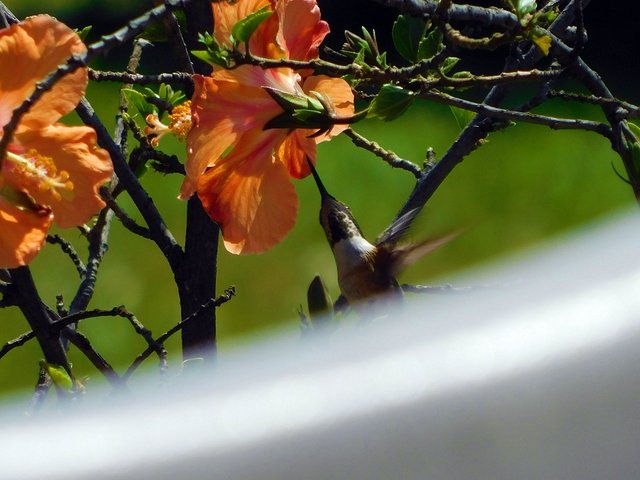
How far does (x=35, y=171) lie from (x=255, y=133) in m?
0.17

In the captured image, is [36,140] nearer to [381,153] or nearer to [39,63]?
[39,63]

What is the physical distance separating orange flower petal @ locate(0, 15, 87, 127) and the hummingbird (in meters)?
0.28

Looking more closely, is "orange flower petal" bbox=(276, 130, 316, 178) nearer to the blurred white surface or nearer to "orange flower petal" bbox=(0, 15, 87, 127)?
"orange flower petal" bbox=(0, 15, 87, 127)

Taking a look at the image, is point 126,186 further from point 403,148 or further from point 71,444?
point 403,148

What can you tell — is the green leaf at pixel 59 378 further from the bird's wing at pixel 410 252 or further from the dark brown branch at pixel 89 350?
the bird's wing at pixel 410 252

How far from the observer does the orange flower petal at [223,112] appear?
2.44ft

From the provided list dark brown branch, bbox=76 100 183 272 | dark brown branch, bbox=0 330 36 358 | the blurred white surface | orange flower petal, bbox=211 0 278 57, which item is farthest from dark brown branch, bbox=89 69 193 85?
the blurred white surface

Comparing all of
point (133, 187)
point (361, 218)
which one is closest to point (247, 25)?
point (133, 187)

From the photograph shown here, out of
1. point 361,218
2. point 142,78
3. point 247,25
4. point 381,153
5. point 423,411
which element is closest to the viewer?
point 423,411

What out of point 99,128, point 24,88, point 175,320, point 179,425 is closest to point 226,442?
point 179,425

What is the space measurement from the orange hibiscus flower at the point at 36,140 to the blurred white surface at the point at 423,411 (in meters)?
0.35

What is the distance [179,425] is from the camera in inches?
13.3

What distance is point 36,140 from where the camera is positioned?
697 millimetres

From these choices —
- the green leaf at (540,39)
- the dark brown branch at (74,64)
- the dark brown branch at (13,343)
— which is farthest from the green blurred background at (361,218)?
the dark brown branch at (74,64)
